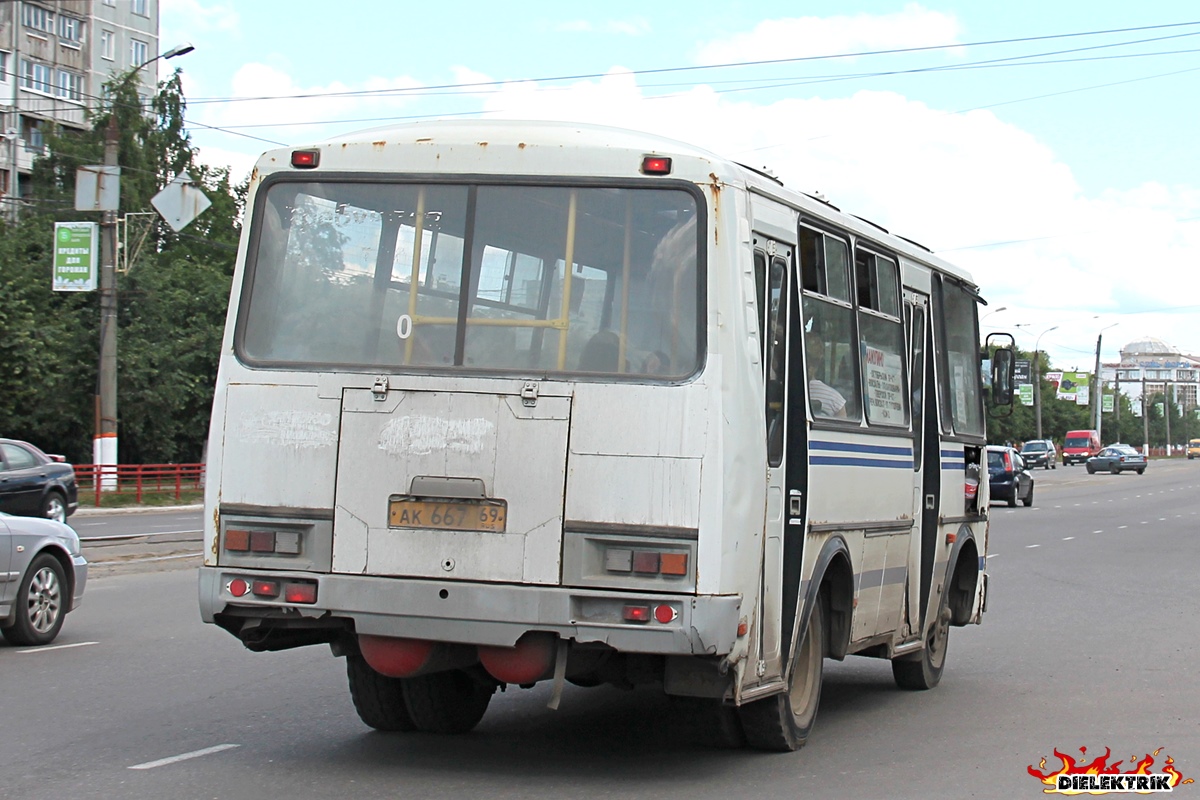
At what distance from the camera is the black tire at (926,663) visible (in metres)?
10.7

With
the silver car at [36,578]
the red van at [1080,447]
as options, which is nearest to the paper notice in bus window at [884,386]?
the silver car at [36,578]

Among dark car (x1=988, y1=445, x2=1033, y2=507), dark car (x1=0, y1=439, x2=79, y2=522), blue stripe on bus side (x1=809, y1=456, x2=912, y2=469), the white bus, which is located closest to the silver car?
the white bus

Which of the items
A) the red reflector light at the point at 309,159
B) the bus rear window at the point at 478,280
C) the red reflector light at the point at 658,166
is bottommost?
the bus rear window at the point at 478,280

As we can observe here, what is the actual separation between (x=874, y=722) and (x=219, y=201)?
2525 inches

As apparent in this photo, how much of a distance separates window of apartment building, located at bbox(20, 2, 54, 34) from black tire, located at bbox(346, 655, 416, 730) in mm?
69449

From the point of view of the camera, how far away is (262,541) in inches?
285

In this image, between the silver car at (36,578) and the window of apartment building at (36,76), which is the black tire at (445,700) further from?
the window of apartment building at (36,76)

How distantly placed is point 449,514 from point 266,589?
3.00 ft

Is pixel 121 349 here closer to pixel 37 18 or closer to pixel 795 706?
pixel 37 18

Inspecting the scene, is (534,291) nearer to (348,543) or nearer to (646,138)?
(646,138)

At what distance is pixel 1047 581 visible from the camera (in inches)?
760

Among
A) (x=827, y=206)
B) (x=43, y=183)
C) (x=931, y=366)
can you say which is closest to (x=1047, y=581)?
(x=931, y=366)

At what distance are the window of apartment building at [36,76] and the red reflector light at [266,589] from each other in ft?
228

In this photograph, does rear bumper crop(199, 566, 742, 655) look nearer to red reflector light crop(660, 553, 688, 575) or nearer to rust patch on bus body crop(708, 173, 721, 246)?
red reflector light crop(660, 553, 688, 575)
